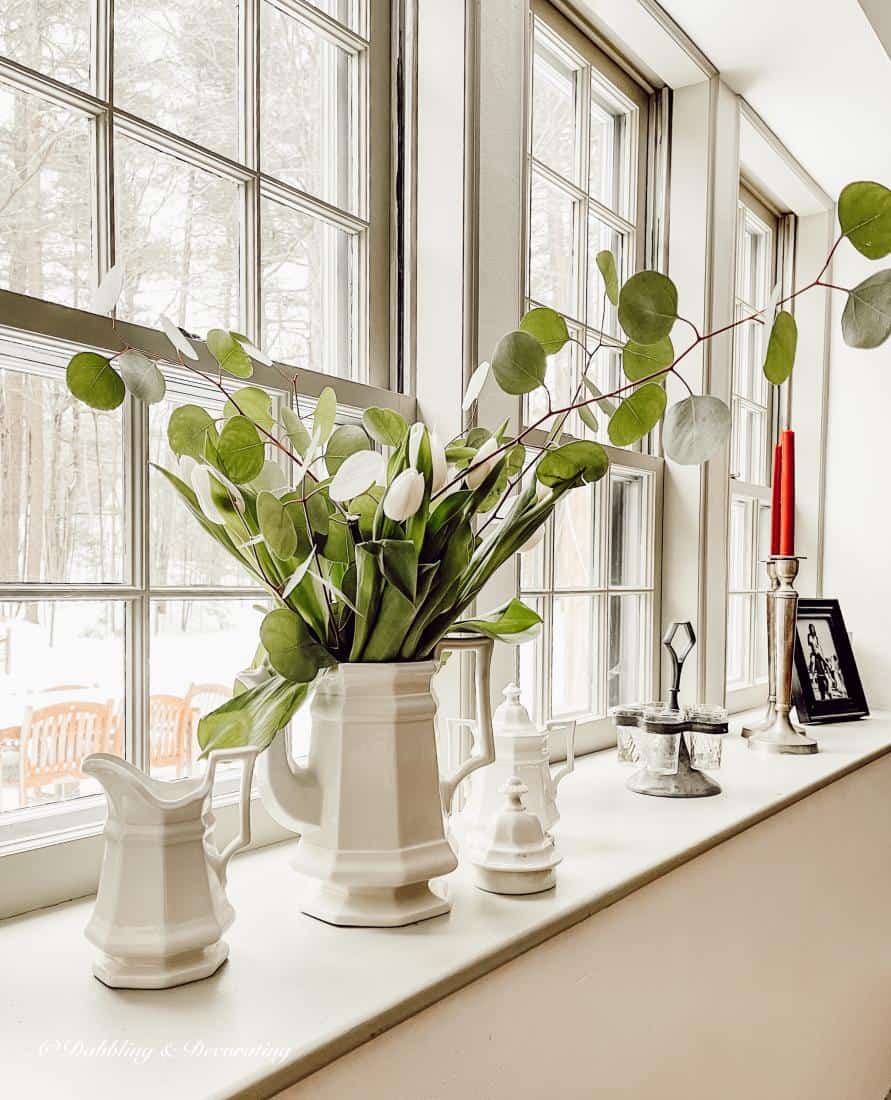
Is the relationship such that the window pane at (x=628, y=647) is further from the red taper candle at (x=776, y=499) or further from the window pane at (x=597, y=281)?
the window pane at (x=597, y=281)

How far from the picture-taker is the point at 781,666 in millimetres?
2125

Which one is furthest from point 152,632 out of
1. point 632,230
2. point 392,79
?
point 632,230

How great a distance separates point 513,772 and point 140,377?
0.65 meters

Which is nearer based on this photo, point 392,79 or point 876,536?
point 392,79

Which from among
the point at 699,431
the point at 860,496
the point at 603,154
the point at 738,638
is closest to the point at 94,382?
the point at 699,431

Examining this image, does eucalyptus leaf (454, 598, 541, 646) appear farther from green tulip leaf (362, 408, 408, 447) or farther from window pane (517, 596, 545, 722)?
window pane (517, 596, 545, 722)

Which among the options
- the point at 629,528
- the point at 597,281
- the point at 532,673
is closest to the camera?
the point at 532,673

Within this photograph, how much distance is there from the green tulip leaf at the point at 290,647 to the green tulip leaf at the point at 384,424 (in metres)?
0.20

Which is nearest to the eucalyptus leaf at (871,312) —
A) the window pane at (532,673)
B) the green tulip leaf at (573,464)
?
the green tulip leaf at (573,464)

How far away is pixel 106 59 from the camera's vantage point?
1.12m

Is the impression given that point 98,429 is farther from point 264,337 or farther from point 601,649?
point 601,649

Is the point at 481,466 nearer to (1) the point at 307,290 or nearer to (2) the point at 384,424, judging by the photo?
(2) the point at 384,424

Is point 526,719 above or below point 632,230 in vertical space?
below

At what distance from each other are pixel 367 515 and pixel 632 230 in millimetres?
1543
